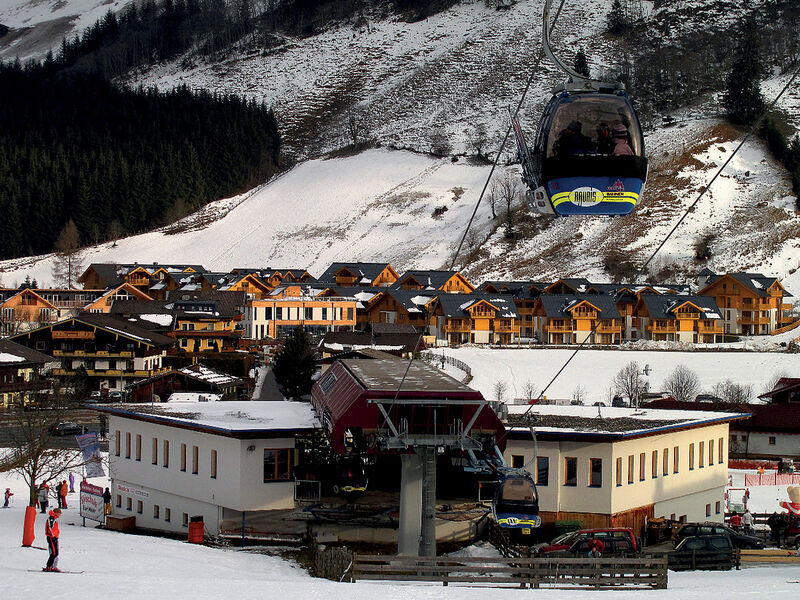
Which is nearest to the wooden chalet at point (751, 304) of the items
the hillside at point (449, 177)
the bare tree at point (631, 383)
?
the hillside at point (449, 177)

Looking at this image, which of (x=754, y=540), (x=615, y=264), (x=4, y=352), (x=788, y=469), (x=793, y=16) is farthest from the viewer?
(x=793, y=16)

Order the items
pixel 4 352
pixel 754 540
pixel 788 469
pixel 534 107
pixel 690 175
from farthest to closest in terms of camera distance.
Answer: pixel 534 107 → pixel 690 175 → pixel 4 352 → pixel 788 469 → pixel 754 540

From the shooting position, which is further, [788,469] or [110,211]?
[110,211]

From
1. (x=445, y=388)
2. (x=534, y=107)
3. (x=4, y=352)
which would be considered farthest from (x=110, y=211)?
(x=445, y=388)

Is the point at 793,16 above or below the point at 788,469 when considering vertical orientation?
above

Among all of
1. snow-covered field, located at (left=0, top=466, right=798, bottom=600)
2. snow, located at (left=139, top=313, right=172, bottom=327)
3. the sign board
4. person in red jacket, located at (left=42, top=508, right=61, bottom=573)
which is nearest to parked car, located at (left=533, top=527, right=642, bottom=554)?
snow-covered field, located at (left=0, top=466, right=798, bottom=600)

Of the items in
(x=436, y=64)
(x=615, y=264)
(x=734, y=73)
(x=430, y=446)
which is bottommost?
(x=430, y=446)

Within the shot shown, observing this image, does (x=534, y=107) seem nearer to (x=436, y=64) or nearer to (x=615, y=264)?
(x=436, y=64)
